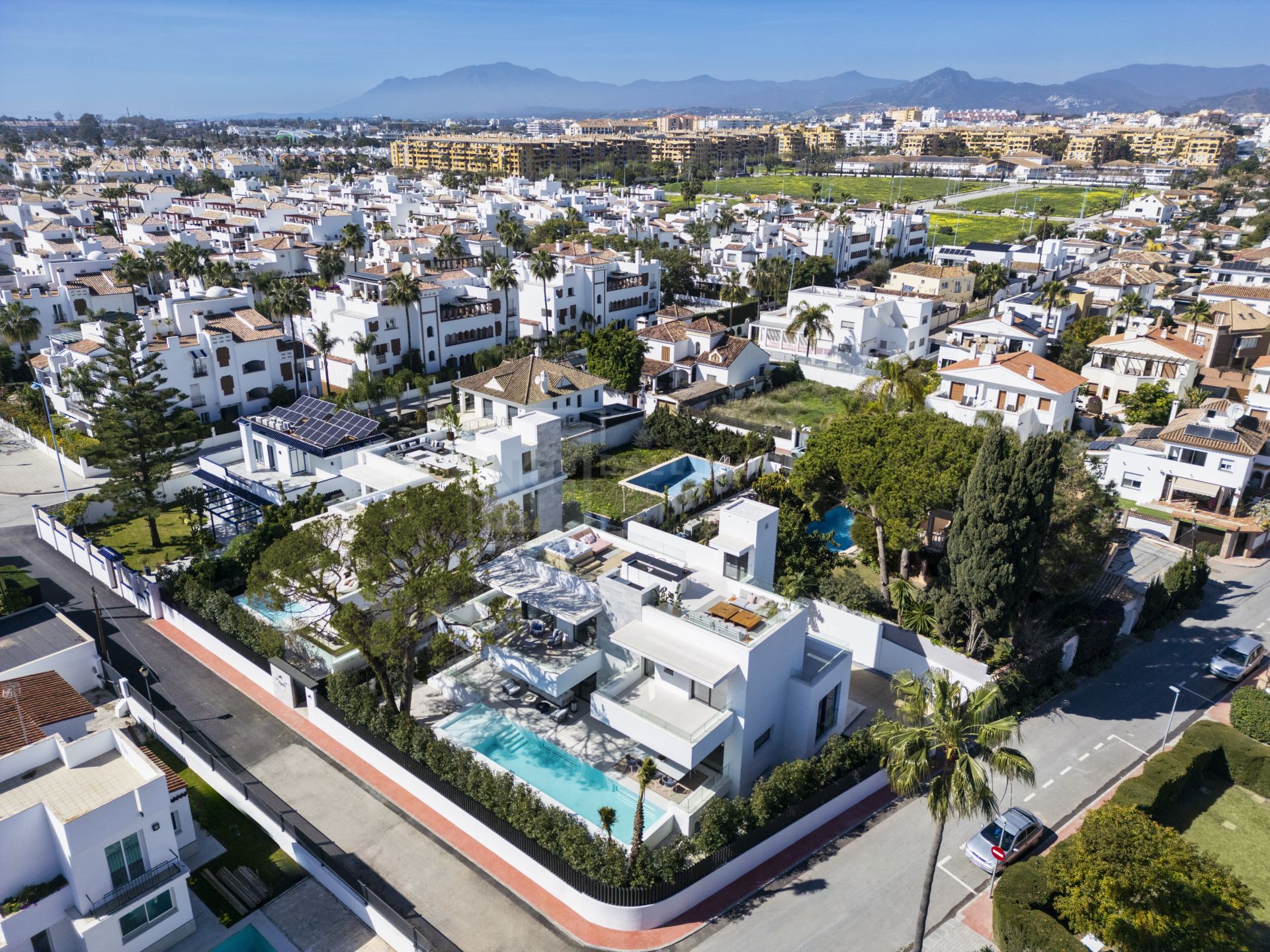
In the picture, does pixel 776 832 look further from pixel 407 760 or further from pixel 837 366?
pixel 837 366

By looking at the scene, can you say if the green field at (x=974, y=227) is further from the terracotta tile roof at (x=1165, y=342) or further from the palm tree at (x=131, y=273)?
the palm tree at (x=131, y=273)

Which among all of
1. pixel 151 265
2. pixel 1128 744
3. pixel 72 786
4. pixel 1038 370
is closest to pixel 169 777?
pixel 72 786

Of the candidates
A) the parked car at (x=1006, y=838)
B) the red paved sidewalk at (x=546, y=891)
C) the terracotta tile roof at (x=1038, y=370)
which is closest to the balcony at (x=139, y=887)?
the red paved sidewalk at (x=546, y=891)

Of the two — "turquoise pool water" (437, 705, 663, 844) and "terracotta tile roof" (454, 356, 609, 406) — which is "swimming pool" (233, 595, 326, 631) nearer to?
"turquoise pool water" (437, 705, 663, 844)

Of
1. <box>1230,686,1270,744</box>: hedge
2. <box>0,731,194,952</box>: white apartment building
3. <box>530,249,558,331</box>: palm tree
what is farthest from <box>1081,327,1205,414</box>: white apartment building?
<box>0,731,194,952</box>: white apartment building

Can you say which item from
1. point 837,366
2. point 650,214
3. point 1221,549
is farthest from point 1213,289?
point 650,214
